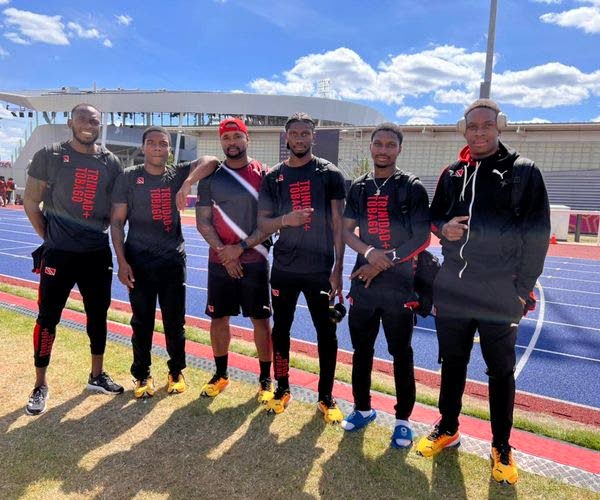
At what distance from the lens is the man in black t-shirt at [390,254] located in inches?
120

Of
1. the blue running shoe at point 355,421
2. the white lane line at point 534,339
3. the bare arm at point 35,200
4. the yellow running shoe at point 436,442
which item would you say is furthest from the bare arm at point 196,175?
the white lane line at point 534,339

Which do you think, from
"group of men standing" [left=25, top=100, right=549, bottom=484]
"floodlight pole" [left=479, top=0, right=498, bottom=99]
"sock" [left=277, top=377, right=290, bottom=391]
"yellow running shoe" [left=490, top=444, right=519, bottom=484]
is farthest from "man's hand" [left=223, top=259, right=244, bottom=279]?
"floodlight pole" [left=479, top=0, right=498, bottom=99]

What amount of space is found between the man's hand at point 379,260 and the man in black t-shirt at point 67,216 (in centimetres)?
215

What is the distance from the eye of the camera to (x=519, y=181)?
2.58m

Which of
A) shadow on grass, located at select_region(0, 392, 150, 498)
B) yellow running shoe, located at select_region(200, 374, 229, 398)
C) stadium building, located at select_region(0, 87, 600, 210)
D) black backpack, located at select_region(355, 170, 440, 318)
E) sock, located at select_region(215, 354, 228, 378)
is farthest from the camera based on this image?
stadium building, located at select_region(0, 87, 600, 210)

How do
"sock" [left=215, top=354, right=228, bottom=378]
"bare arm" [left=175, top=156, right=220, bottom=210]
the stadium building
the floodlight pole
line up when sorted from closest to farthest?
"bare arm" [left=175, top=156, right=220, bottom=210] → "sock" [left=215, top=354, right=228, bottom=378] → the floodlight pole → the stadium building

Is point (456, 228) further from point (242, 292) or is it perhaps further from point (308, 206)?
point (242, 292)

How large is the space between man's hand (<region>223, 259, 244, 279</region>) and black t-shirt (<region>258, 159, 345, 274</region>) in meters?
0.38

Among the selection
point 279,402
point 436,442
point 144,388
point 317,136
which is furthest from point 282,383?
point 317,136

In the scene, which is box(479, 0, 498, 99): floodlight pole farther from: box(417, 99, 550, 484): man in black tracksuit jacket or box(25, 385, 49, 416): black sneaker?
box(25, 385, 49, 416): black sneaker

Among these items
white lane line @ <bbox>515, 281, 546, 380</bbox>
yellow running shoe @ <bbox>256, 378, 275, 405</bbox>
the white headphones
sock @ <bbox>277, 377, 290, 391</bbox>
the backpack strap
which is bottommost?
white lane line @ <bbox>515, 281, 546, 380</bbox>

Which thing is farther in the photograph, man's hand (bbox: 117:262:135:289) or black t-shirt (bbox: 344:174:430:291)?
man's hand (bbox: 117:262:135:289)

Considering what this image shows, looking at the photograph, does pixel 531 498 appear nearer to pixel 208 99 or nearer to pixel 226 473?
pixel 226 473

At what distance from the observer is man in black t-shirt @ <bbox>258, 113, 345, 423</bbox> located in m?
3.37
